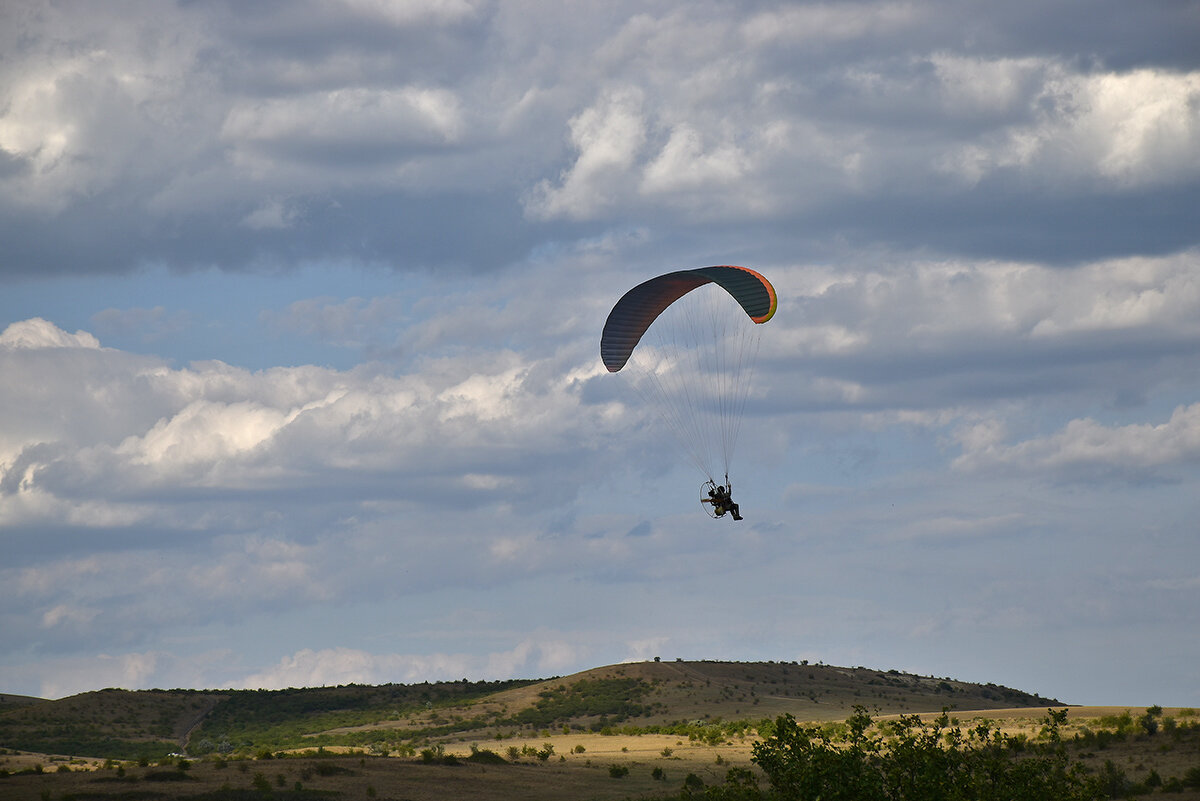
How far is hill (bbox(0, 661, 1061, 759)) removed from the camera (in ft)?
278

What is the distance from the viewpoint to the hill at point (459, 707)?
84.8 m

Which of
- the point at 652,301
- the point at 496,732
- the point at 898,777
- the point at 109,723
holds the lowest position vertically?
the point at 496,732

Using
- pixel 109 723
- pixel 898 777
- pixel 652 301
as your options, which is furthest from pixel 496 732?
pixel 898 777

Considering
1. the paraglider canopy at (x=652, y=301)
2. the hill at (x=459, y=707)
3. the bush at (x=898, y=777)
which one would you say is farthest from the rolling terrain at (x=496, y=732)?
the bush at (x=898, y=777)

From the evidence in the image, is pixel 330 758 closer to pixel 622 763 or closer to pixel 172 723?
pixel 622 763

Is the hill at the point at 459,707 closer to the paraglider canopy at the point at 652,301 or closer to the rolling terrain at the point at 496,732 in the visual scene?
the rolling terrain at the point at 496,732

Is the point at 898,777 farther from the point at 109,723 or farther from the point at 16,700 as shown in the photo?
the point at 16,700

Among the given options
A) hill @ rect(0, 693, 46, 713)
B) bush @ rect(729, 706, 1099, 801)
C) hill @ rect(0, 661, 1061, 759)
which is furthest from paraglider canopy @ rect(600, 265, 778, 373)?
hill @ rect(0, 693, 46, 713)

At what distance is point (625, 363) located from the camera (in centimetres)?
5409

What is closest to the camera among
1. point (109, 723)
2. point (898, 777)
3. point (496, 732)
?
point (898, 777)

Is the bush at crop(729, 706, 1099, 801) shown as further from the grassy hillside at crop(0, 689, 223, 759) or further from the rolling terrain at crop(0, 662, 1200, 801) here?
the grassy hillside at crop(0, 689, 223, 759)

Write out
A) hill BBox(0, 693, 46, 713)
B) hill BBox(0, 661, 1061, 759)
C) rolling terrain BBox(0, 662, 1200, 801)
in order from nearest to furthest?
1. rolling terrain BBox(0, 662, 1200, 801)
2. hill BBox(0, 661, 1061, 759)
3. hill BBox(0, 693, 46, 713)

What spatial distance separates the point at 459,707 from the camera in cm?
9688

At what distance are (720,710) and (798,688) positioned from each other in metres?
18.4
